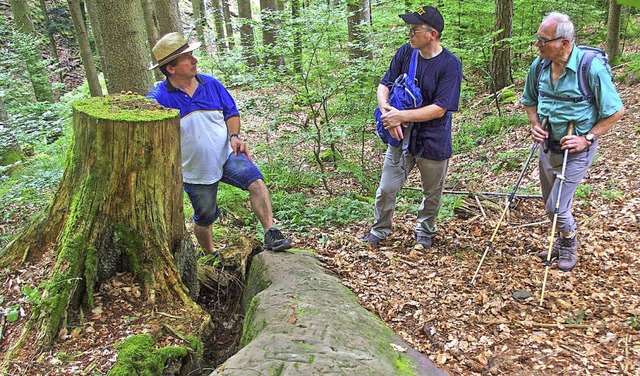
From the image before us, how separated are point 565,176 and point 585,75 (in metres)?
0.98

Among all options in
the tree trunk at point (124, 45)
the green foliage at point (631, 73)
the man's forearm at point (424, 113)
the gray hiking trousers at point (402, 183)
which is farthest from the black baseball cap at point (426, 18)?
the green foliage at point (631, 73)

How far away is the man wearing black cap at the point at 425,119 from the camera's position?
415 cm

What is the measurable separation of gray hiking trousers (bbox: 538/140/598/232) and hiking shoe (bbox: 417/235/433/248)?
1.30 m

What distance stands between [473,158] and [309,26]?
4.59 meters

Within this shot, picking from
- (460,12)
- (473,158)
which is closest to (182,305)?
(473,158)

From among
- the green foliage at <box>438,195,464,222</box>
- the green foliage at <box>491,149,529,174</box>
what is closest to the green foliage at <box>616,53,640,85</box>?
the green foliage at <box>491,149,529,174</box>

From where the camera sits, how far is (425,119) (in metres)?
4.25

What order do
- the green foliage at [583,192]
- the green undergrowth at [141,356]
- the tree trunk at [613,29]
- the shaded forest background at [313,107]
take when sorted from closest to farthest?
the green undergrowth at [141,356], the shaded forest background at [313,107], the green foliage at [583,192], the tree trunk at [613,29]

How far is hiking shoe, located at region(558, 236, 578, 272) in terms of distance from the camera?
432 cm

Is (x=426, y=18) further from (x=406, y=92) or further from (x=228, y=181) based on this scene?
(x=228, y=181)

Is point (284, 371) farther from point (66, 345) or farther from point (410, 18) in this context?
point (410, 18)

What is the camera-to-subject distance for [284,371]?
7.69 feet

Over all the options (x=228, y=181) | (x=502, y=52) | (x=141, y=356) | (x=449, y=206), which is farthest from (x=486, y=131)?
(x=141, y=356)

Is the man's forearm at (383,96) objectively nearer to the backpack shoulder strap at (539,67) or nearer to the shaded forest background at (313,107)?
the backpack shoulder strap at (539,67)
